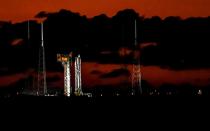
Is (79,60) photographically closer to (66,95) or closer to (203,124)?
(66,95)

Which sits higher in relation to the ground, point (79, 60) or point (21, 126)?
point (79, 60)

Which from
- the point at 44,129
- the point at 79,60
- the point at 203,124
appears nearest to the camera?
the point at 44,129

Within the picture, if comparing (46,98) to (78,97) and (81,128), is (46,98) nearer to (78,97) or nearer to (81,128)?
(78,97)

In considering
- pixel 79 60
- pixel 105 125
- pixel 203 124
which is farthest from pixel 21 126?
pixel 79 60

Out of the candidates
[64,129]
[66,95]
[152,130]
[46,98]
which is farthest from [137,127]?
[66,95]

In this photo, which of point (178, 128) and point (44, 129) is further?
point (178, 128)

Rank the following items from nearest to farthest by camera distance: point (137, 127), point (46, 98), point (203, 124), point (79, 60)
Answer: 1. point (137, 127)
2. point (203, 124)
3. point (46, 98)
4. point (79, 60)

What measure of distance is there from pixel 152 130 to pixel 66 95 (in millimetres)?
120215

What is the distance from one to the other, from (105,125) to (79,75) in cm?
10524

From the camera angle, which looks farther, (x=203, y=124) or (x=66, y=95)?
(x=66, y=95)

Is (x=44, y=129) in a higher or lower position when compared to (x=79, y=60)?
lower

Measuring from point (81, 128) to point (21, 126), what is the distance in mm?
7237

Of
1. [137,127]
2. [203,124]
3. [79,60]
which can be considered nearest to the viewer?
[137,127]

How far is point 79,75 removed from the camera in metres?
181
